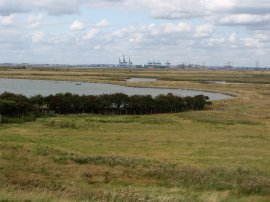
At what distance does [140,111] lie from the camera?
70375 millimetres

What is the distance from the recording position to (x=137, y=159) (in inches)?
1082

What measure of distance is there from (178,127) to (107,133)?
10472 millimetres

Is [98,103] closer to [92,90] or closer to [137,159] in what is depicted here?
[137,159]

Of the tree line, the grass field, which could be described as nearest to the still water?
the tree line

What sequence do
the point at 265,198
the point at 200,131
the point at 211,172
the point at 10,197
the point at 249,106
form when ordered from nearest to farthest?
the point at 10,197
the point at 265,198
the point at 211,172
the point at 200,131
the point at 249,106

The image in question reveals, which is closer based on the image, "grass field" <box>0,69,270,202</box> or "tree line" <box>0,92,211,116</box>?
"grass field" <box>0,69,270,202</box>

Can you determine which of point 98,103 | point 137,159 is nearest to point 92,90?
point 98,103

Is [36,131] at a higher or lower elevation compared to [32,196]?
lower

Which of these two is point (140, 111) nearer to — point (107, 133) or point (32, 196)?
point (107, 133)

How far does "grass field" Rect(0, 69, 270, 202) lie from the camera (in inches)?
657

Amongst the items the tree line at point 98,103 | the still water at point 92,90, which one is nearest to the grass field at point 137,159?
the tree line at point 98,103

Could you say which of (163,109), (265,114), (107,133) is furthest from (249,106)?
(107,133)

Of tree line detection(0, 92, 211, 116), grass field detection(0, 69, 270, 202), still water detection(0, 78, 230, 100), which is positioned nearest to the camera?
grass field detection(0, 69, 270, 202)

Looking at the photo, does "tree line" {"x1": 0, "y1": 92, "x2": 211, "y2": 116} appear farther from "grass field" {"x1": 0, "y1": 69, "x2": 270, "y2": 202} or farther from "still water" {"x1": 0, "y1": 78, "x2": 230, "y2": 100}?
"still water" {"x1": 0, "y1": 78, "x2": 230, "y2": 100}
